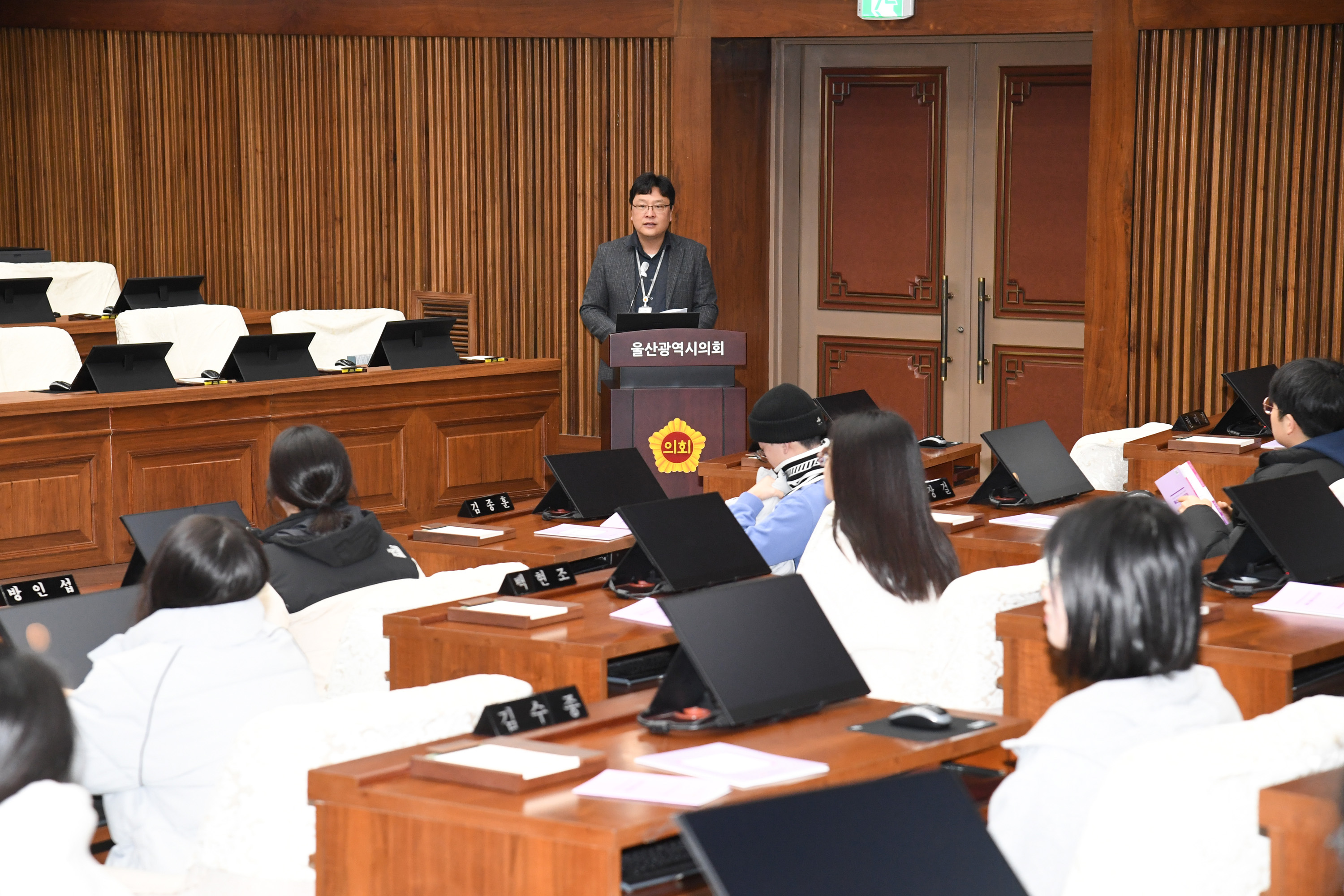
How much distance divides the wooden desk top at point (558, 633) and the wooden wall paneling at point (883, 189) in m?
5.76

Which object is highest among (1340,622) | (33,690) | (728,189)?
(728,189)

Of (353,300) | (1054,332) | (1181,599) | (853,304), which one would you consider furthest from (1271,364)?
(353,300)

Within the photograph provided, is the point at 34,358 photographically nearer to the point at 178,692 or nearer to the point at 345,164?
the point at 345,164

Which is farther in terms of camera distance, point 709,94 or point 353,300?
point 353,300

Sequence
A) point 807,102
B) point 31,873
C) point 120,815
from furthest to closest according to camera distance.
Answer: point 807,102 < point 120,815 < point 31,873

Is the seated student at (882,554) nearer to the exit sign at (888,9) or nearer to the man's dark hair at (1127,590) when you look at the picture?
the man's dark hair at (1127,590)

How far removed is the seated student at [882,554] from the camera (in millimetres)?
3660

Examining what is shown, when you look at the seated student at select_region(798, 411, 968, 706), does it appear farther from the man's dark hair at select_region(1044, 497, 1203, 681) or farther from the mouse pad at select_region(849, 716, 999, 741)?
the man's dark hair at select_region(1044, 497, 1203, 681)

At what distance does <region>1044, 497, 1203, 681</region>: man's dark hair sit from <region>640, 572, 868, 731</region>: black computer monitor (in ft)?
2.15

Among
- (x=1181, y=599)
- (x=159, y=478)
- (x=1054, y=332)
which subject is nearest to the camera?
(x=1181, y=599)

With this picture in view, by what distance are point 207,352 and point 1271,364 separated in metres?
5.45

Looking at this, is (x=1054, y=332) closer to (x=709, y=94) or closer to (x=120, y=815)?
(x=709, y=94)

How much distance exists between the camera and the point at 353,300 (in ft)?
35.1

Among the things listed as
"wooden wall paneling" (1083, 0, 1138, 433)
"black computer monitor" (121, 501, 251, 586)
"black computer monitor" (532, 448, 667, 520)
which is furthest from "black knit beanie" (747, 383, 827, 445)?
"wooden wall paneling" (1083, 0, 1138, 433)
